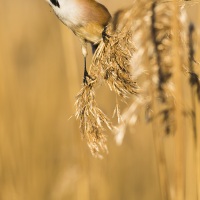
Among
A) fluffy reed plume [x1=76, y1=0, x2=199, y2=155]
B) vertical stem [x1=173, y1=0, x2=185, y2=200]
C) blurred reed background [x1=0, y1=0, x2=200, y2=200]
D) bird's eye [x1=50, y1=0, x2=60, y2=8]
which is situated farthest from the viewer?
blurred reed background [x1=0, y1=0, x2=200, y2=200]

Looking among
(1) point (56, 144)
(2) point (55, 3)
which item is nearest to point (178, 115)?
(2) point (55, 3)

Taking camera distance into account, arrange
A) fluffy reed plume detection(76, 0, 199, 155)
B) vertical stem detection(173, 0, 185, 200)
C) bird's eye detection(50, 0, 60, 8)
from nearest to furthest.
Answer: vertical stem detection(173, 0, 185, 200) → fluffy reed plume detection(76, 0, 199, 155) → bird's eye detection(50, 0, 60, 8)

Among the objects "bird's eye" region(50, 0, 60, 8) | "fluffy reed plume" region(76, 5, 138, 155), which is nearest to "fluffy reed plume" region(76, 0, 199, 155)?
"fluffy reed plume" region(76, 5, 138, 155)

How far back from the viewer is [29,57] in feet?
12.6

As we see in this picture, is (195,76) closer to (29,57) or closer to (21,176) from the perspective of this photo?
(21,176)

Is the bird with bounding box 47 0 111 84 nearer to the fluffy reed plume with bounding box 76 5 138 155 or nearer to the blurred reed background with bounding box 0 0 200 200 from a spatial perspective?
the blurred reed background with bounding box 0 0 200 200

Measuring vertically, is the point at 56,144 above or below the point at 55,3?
below

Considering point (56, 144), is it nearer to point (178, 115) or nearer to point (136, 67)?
point (136, 67)

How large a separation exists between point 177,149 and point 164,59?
0.67ft

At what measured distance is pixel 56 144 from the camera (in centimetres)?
275

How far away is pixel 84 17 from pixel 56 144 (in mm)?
1241

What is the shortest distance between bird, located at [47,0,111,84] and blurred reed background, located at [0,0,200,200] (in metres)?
0.04

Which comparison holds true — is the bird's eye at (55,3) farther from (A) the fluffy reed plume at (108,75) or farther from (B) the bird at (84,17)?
(A) the fluffy reed plume at (108,75)

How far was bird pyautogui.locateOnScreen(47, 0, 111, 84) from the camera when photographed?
149cm
